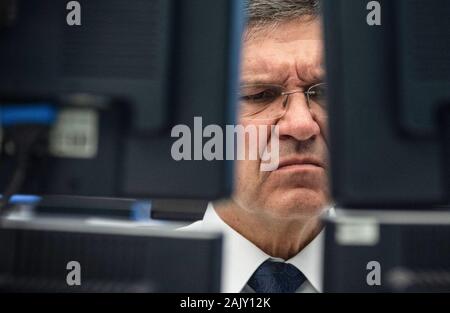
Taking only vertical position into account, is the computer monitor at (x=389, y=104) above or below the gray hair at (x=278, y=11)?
below

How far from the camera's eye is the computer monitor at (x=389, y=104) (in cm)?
38

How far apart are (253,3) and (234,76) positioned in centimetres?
42

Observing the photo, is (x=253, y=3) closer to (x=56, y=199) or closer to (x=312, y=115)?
(x=312, y=115)

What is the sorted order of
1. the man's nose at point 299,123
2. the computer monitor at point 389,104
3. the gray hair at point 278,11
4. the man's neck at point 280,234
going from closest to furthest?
the computer monitor at point 389,104, the man's nose at point 299,123, the gray hair at point 278,11, the man's neck at point 280,234

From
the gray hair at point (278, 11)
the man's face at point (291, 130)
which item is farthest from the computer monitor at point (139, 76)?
the gray hair at point (278, 11)

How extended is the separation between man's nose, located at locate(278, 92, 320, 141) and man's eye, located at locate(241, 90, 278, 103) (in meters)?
0.03

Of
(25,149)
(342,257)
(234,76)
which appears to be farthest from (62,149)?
(342,257)

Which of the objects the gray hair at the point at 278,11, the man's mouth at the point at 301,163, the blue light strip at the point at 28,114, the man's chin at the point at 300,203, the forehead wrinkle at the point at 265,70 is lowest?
the man's chin at the point at 300,203

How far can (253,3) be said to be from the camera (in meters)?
0.77

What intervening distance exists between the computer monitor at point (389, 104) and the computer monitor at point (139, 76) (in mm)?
99

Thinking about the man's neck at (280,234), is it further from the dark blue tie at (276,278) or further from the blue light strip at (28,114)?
the blue light strip at (28,114)

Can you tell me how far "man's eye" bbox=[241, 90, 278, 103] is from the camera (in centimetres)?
64

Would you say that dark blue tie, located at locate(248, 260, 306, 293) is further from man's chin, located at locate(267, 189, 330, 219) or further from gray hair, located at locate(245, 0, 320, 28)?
gray hair, located at locate(245, 0, 320, 28)

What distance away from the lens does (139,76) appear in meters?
0.39
